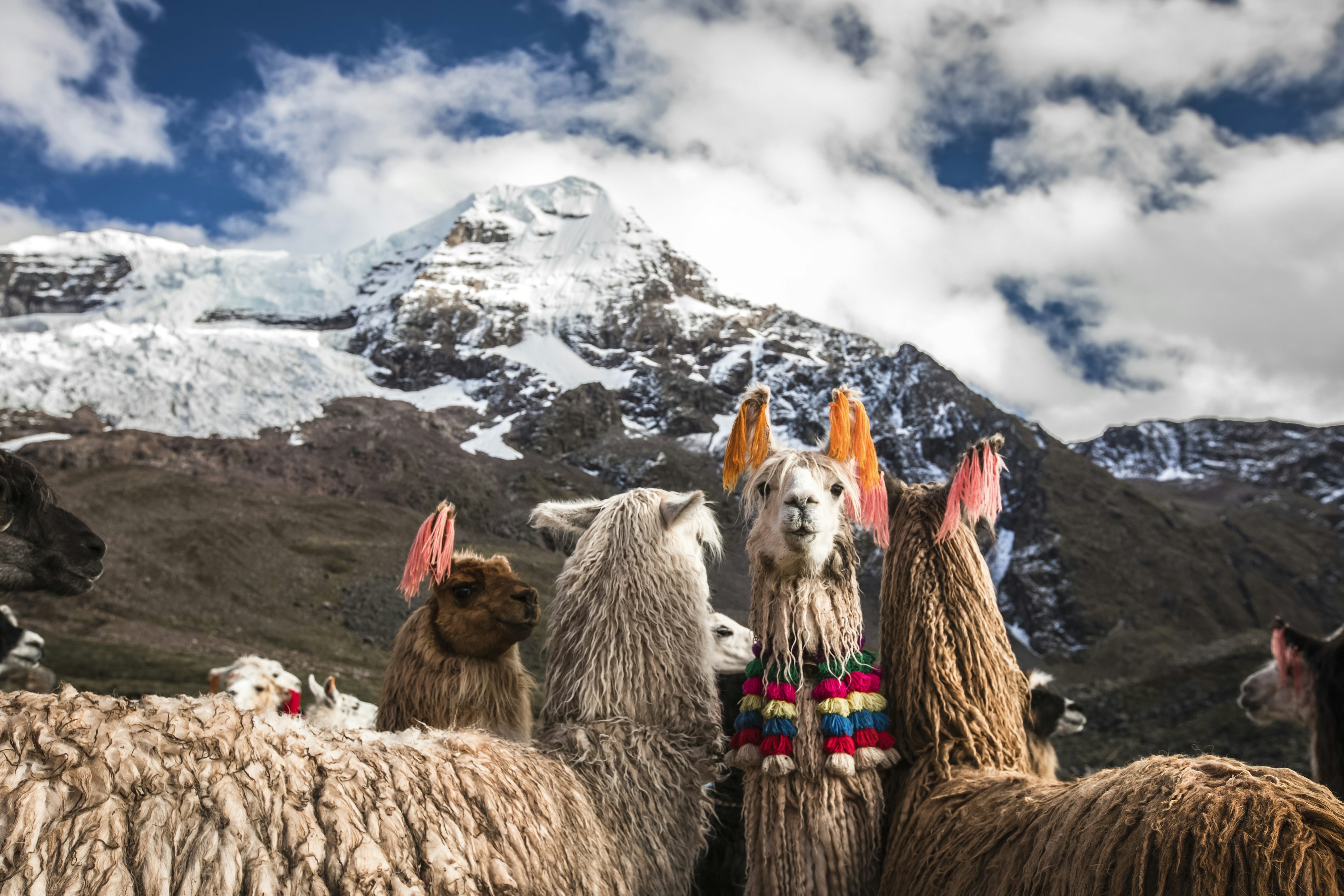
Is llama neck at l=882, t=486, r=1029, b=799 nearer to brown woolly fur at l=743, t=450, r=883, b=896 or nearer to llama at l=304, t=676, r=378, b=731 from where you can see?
brown woolly fur at l=743, t=450, r=883, b=896

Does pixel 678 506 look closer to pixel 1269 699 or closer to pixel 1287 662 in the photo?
pixel 1287 662

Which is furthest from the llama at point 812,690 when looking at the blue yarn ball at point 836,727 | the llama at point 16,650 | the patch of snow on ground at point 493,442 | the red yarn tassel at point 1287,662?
the patch of snow on ground at point 493,442

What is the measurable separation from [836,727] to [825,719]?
0.19ft

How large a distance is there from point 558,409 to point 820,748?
174944 mm

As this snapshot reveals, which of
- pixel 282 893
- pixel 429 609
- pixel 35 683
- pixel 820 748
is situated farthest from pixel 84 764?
pixel 35 683

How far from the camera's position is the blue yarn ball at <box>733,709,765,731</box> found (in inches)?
153

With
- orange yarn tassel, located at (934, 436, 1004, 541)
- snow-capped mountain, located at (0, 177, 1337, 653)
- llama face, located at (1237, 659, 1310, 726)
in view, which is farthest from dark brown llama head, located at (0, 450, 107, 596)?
snow-capped mountain, located at (0, 177, 1337, 653)

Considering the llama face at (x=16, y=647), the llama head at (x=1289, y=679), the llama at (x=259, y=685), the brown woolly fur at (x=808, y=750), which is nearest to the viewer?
the brown woolly fur at (x=808, y=750)

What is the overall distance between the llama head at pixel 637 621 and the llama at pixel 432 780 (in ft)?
0.03

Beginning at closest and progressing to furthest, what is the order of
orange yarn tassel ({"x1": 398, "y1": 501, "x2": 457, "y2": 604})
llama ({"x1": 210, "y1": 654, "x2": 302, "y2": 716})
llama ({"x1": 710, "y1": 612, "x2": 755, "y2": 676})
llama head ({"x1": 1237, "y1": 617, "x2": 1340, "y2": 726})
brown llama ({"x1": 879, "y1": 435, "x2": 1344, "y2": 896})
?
1. brown llama ({"x1": 879, "y1": 435, "x2": 1344, "y2": 896})
2. orange yarn tassel ({"x1": 398, "y1": 501, "x2": 457, "y2": 604})
3. llama ({"x1": 710, "y1": 612, "x2": 755, "y2": 676})
4. llama head ({"x1": 1237, "y1": 617, "x2": 1340, "y2": 726})
5. llama ({"x1": 210, "y1": 654, "x2": 302, "y2": 716})

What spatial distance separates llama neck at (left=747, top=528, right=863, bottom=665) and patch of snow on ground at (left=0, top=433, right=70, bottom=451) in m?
129

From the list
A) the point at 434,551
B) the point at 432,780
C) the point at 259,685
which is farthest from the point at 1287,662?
the point at 259,685

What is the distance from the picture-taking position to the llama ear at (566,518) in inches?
198

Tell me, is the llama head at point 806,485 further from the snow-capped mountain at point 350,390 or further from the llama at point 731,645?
the snow-capped mountain at point 350,390
